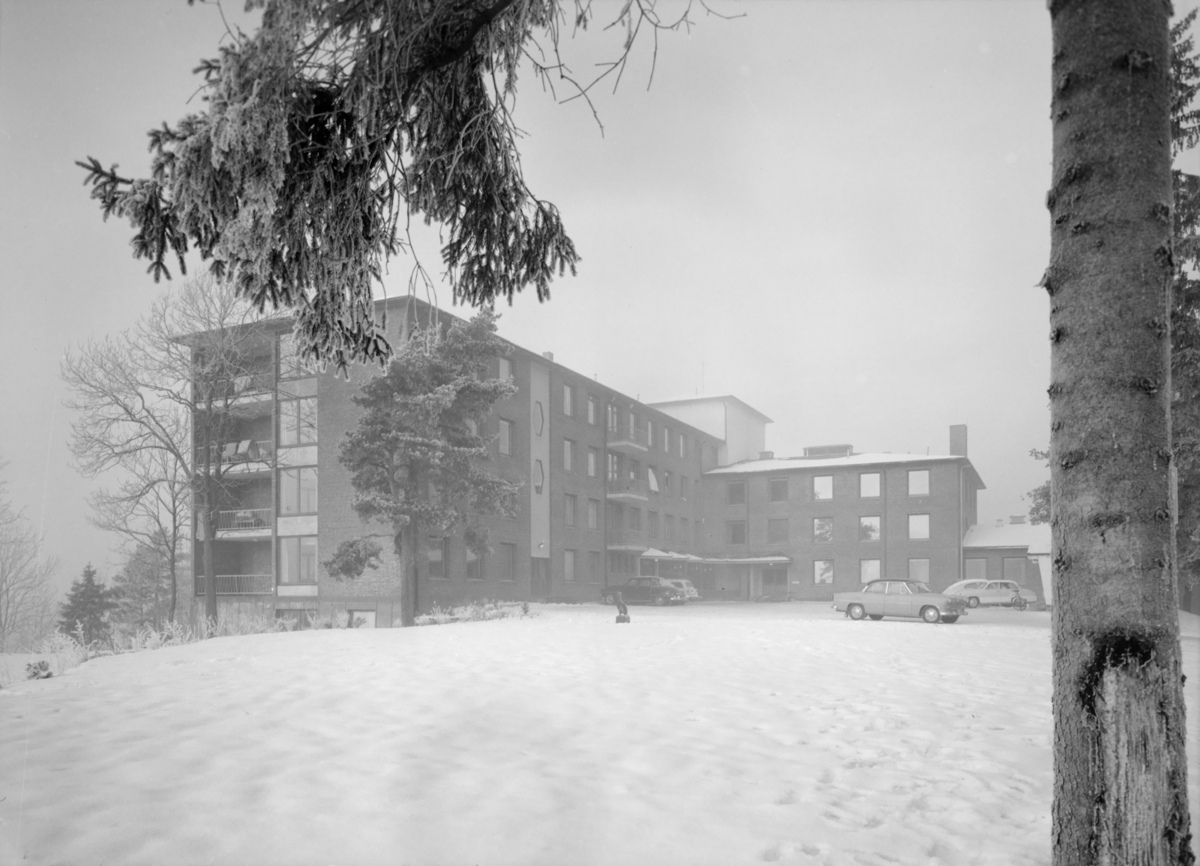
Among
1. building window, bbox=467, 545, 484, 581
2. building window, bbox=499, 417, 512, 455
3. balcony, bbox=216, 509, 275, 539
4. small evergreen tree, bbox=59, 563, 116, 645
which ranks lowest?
small evergreen tree, bbox=59, 563, 116, 645

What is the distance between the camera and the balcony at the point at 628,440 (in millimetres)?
42594

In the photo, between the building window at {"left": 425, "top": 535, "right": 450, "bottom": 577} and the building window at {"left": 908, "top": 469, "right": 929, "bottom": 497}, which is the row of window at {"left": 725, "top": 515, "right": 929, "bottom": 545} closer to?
the building window at {"left": 908, "top": 469, "right": 929, "bottom": 497}

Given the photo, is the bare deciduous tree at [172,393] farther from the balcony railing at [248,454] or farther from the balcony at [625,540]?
the balcony at [625,540]

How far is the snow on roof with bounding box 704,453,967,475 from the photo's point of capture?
153 ft

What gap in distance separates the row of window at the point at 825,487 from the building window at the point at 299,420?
29697mm

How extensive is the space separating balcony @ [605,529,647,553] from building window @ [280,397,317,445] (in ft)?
53.4

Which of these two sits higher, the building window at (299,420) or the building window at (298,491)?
the building window at (299,420)

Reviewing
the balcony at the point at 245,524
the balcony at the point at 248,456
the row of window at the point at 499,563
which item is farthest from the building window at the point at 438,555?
the balcony at the point at 248,456

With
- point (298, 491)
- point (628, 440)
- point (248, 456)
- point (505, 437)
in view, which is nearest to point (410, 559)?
point (298, 491)

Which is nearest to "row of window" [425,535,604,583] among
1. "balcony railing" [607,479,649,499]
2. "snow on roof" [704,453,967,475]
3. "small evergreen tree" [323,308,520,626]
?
"small evergreen tree" [323,308,520,626]

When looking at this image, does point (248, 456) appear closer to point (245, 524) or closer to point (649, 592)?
point (245, 524)

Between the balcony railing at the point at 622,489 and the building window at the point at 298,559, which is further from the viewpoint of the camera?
the balcony railing at the point at 622,489

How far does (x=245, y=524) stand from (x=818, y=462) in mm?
32197

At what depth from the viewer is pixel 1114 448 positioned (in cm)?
277
